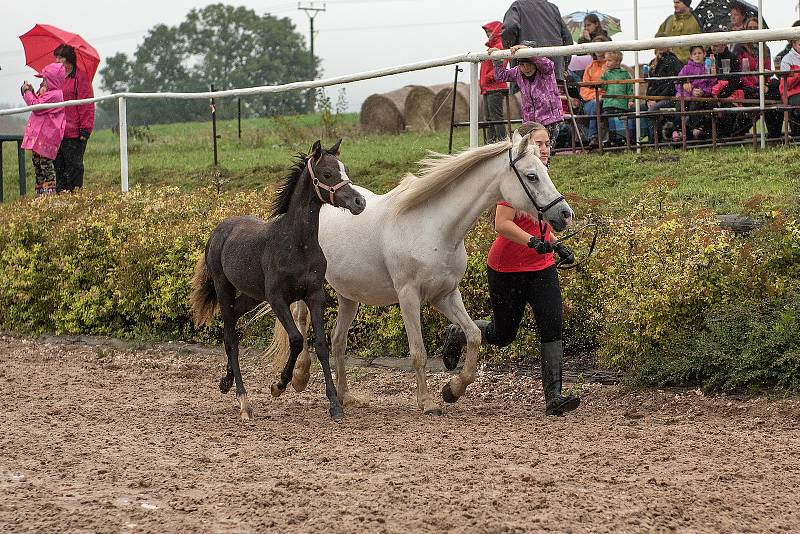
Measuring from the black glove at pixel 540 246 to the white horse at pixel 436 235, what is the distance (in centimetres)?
17

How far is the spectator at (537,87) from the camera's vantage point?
9.09m

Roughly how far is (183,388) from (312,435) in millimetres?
2208

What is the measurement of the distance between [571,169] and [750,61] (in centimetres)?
403

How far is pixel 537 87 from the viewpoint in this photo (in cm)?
920

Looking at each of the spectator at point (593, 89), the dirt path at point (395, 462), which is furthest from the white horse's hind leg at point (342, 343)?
the spectator at point (593, 89)

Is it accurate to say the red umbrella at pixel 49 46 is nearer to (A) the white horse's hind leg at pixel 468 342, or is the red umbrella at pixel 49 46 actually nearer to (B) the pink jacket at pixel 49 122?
(B) the pink jacket at pixel 49 122

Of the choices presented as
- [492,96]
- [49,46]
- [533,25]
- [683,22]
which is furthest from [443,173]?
[49,46]

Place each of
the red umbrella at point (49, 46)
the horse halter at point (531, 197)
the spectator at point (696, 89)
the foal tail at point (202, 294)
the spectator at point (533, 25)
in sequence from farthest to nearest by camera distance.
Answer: the red umbrella at point (49, 46) → the spectator at point (696, 89) → the spectator at point (533, 25) → the foal tail at point (202, 294) → the horse halter at point (531, 197)

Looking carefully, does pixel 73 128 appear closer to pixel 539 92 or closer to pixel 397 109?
pixel 539 92

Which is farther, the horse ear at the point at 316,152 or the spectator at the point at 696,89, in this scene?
the spectator at the point at 696,89

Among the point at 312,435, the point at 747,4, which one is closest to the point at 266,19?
the point at 747,4

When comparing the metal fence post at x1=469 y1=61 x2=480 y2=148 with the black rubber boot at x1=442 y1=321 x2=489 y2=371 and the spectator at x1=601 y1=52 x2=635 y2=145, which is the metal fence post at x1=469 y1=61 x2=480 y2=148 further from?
the spectator at x1=601 y1=52 x2=635 y2=145

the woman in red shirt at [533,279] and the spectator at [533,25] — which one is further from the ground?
the spectator at [533,25]

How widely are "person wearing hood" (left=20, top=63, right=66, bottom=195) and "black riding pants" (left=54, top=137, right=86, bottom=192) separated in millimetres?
115
